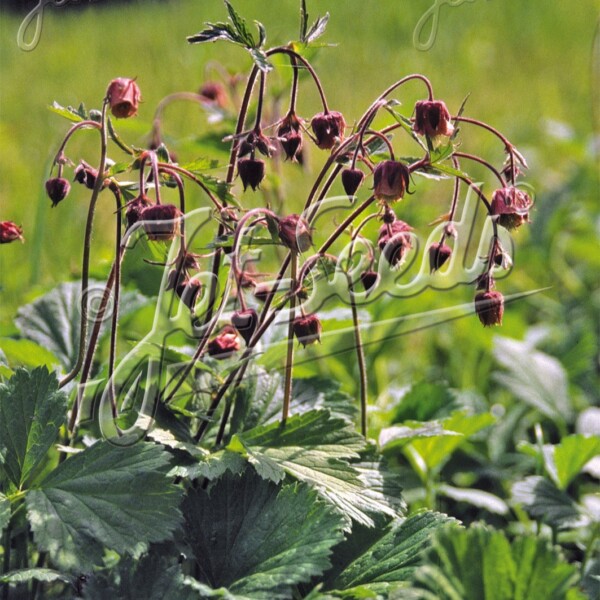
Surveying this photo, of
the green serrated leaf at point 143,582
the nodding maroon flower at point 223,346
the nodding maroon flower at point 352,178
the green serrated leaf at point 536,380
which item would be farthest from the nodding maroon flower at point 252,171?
the green serrated leaf at point 536,380

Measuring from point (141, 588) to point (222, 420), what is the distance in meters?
0.32

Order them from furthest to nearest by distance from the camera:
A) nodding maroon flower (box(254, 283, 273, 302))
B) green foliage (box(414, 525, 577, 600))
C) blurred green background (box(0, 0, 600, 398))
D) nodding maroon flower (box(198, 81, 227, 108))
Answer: blurred green background (box(0, 0, 600, 398))
nodding maroon flower (box(198, 81, 227, 108))
nodding maroon flower (box(254, 283, 273, 302))
green foliage (box(414, 525, 577, 600))

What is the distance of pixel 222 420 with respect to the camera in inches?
55.4

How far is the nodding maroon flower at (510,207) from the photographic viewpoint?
1227 millimetres

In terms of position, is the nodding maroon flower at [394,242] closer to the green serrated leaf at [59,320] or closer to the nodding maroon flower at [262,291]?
the nodding maroon flower at [262,291]

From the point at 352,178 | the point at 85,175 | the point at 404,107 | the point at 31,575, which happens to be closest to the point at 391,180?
the point at 352,178

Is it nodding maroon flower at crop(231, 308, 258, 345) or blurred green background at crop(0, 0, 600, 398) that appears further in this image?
blurred green background at crop(0, 0, 600, 398)

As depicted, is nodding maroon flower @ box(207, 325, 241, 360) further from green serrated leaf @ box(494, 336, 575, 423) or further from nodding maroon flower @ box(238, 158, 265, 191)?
green serrated leaf @ box(494, 336, 575, 423)

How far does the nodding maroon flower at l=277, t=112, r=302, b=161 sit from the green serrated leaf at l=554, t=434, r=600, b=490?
2.50ft

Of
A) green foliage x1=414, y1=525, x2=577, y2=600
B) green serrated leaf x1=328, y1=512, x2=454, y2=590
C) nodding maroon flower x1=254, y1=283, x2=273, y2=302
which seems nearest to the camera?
green foliage x1=414, y1=525, x2=577, y2=600

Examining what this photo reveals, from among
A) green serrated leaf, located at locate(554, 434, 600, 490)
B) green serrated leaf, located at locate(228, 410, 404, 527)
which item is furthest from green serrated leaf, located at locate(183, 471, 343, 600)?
green serrated leaf, located at locate(554, 434, 600, 490)

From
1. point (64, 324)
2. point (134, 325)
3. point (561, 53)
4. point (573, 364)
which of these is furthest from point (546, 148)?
point (64, 324)

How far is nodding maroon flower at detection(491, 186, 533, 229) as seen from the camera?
4.02 feet

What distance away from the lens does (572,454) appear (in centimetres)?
169
